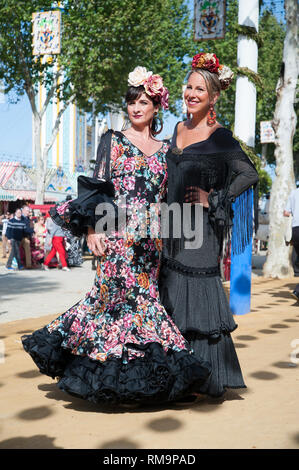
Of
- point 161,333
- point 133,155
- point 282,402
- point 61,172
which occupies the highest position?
point 61,172

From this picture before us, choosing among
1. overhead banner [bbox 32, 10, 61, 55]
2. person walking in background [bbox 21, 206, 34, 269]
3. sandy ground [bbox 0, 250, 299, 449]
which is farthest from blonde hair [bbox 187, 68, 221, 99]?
overhead banner [bbox 32, 10, 61, 55]

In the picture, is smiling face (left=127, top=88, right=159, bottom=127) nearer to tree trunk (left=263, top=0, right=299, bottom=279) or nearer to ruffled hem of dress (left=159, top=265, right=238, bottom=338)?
ruffled hem of dress (left=159, top=265, right=238, bottom=338)

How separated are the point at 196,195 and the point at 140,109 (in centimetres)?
65

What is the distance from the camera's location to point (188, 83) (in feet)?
11.1

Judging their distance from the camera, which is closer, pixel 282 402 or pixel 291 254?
pixel 282 402

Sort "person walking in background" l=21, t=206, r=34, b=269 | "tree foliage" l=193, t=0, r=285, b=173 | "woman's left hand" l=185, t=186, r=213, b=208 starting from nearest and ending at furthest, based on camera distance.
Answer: "woman's left hand" l=185, t=186, r=213, b=208 → "person walking in background" l=21, t=206, r=34, b=269 → "tree foliage" l=193, t=0, r=285, b=173

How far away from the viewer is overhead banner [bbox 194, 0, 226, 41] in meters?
9.55

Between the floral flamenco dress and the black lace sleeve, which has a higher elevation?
the black lace sleeve

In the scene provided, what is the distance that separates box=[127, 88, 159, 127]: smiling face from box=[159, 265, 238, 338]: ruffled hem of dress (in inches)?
38.2

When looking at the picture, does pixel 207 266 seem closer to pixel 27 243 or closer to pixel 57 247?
Result: pixel 57 247

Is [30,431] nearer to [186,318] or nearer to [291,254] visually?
[186,318]

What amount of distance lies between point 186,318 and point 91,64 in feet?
63.7

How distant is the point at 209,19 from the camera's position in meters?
9.70

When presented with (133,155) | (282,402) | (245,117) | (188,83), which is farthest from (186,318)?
(245,117)
